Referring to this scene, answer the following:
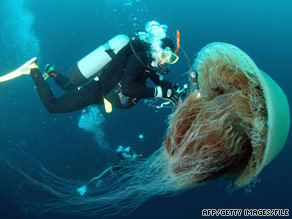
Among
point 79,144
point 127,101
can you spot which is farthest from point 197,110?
point 79,144

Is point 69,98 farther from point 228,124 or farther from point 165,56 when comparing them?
point 228,124

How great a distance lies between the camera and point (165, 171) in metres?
3.40

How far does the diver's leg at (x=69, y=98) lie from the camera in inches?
213

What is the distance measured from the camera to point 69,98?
5.55 meters

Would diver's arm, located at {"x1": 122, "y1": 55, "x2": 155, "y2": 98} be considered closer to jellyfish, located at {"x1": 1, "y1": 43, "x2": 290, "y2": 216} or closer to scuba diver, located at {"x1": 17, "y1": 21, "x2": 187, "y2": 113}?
scuba diver, located at {"x1": 17, "y1": 21, "x2": 187, "y2": 113}

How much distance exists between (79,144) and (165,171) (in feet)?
49.2

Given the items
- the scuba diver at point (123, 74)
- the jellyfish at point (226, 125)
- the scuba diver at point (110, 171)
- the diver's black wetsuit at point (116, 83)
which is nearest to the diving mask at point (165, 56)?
the scuba diver at point (123, 74)

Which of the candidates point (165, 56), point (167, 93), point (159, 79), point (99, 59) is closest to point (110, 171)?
point (99, 59)

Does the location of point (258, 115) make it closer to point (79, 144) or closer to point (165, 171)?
point (165, 171)

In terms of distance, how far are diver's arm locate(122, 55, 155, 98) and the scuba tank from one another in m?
0.99

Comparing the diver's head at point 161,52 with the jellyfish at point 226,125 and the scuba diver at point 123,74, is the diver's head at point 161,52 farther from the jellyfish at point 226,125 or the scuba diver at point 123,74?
the jellyfish at point 226,125

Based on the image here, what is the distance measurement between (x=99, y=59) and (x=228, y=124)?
372 centimetres

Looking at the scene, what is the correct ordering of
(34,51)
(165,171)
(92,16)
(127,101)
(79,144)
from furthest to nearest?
1. (92,16)
2. (34,51)
3. (79,144)
4. (127,101)
5. (165,171)

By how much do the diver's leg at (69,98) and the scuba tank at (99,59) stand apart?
361 millimetres
